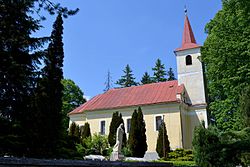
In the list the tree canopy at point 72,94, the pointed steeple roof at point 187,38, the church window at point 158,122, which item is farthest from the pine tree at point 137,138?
the tree canopy at point 72,94

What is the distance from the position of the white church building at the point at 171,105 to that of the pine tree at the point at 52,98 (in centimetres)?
1898

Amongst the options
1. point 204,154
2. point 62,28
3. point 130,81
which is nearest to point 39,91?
point 62,28

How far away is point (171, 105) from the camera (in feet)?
98.0

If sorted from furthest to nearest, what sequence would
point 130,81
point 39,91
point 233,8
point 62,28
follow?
1. point 130,81
2. point 233,8
3. point 62,28
4. point 39,91

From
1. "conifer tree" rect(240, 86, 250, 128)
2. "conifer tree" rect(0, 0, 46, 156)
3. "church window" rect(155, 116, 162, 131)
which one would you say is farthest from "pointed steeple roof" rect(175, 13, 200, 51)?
"conifer tree" rect(0, 0, 46, 156)

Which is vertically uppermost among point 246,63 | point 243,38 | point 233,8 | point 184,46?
point 184,46

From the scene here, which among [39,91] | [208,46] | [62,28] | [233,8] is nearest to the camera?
[39,91]

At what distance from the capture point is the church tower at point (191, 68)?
101 feet

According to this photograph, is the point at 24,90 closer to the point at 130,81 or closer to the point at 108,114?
the point at 108,114

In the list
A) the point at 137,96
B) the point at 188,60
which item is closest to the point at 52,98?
the point at 137,96

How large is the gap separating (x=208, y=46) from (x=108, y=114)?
1657 cm

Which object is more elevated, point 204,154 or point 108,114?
point 108,114

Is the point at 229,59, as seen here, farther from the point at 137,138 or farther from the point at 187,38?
the point at 187,38

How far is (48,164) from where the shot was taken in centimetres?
505
